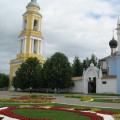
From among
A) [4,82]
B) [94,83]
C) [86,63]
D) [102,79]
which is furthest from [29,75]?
[4,82]

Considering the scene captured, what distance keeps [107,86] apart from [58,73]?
924cm

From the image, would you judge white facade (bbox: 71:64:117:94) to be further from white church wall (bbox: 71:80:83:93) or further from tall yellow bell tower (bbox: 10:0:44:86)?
tall yellow bell tower (bbox: 10:0:44:86)

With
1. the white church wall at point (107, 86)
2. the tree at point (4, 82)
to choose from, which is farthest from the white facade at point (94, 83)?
the tree at point (4, 82)

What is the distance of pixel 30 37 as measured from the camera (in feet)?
266

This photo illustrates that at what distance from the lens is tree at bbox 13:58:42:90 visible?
6591cm

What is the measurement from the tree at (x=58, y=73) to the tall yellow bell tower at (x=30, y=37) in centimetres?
2045

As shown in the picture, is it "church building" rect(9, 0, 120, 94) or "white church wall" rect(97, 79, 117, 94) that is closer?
"white church wall" rect(97, 79, 117, 94)

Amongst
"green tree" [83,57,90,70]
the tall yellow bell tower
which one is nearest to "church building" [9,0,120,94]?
the tall yellow bell tower

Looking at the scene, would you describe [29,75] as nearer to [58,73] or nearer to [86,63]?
[58,73]

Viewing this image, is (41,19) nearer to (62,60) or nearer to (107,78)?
(62,60)

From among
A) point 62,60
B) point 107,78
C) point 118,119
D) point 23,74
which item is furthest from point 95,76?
point 118,119

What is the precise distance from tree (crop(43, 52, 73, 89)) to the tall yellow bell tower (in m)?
20.4

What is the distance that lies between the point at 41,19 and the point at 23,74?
21.4 meters

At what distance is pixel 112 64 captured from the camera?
62094mm
